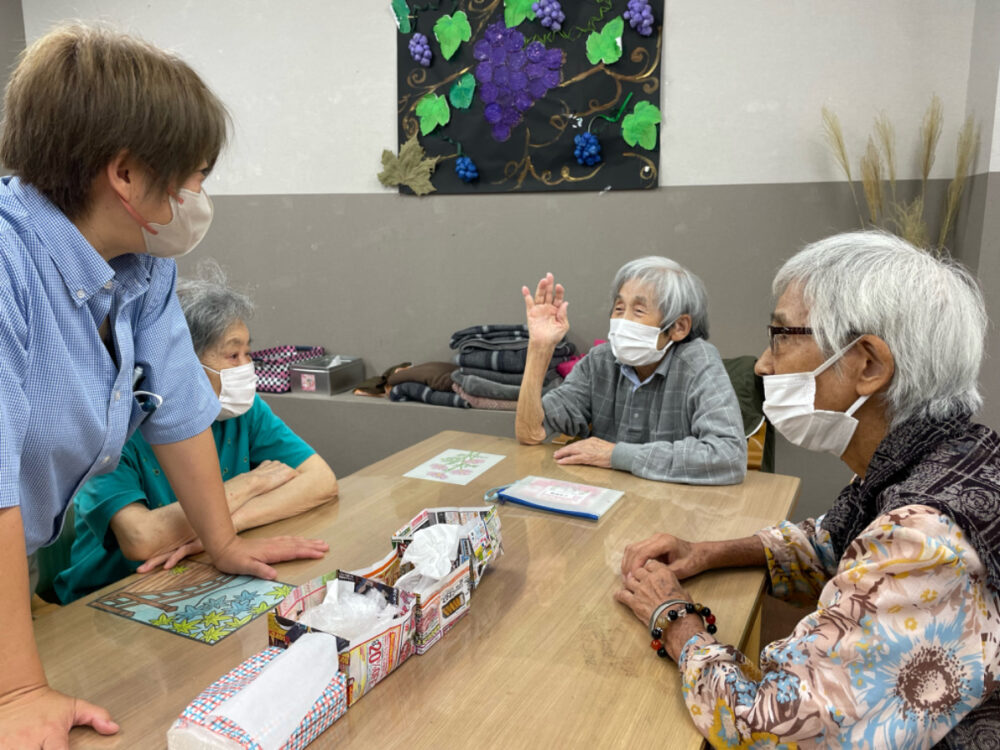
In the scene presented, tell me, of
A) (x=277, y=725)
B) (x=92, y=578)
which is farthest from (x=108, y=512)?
(x=277, y=725)

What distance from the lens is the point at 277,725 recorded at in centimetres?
80

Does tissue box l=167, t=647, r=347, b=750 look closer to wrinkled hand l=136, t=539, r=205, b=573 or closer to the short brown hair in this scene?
wrinkled hand l=136, t=539, r=205, b=573

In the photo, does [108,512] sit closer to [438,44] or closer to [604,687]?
[604,687]

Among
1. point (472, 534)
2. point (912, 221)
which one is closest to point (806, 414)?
point (472, 534)

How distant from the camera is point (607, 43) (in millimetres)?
3217

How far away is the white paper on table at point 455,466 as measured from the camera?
1848mm

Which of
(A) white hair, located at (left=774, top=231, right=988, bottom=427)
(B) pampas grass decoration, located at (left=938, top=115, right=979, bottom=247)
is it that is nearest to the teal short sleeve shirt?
(A) white hair, located at (left=774, top=231, right=988, bottom=427)

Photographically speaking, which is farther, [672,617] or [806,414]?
[806,414]

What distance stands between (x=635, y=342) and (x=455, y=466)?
66cm

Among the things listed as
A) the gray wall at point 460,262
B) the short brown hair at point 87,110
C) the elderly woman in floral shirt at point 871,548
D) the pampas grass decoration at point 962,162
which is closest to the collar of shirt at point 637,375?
the elderly woman in floral shirt at point 871,548

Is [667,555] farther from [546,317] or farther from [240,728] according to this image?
[546,317]

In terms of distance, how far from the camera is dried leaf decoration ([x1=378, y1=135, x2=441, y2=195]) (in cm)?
361

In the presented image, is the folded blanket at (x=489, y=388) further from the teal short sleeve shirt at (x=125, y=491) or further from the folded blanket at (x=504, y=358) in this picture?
the teal short sleeve shirt at (x=125, y=491)

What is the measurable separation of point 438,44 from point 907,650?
3351 millimetres
